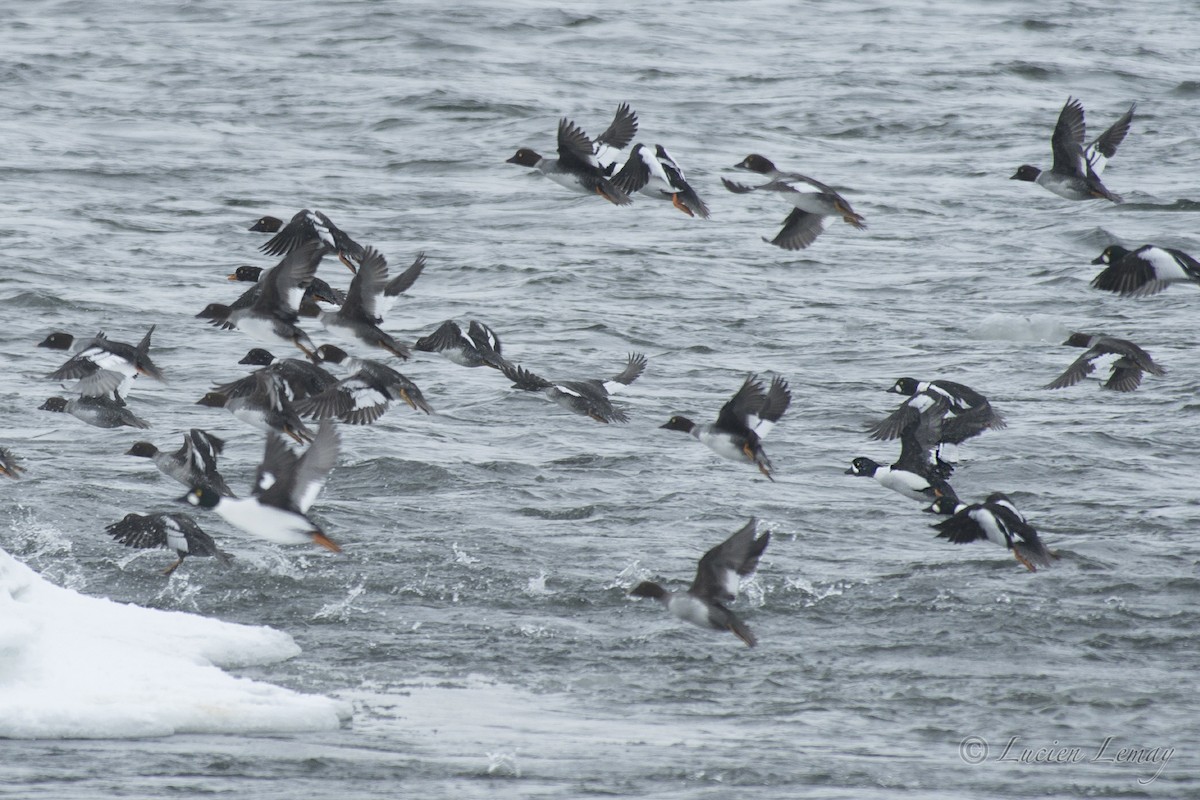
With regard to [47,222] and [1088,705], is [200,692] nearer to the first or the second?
[1088,705]

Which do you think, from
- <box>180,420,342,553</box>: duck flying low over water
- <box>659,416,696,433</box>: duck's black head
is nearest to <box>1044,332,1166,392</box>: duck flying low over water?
<box>659,416,696,433</box>: duck's black head

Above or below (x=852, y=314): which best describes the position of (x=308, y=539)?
above

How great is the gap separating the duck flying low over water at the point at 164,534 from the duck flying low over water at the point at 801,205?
169 inches

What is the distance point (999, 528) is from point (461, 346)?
382 cm

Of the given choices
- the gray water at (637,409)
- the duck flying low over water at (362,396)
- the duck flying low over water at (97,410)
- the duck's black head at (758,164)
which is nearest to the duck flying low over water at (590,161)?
the duck's black head at (758,164)

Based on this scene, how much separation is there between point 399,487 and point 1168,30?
79.1 ft

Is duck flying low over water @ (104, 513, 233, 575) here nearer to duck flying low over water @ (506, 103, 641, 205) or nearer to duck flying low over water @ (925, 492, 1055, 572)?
duck flying low over water @ (506, 103, 641, 205)

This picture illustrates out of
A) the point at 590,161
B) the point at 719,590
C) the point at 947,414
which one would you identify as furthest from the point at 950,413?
the point at 719,590

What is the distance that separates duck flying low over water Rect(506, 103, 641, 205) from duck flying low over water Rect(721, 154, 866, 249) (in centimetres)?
83

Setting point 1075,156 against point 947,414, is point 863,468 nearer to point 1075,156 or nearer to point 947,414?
point 947,414

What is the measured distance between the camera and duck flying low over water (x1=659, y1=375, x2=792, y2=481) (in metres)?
10.1

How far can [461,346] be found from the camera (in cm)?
1152

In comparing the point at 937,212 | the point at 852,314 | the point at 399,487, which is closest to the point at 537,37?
the point at 937,212

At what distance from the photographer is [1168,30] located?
104 ft
